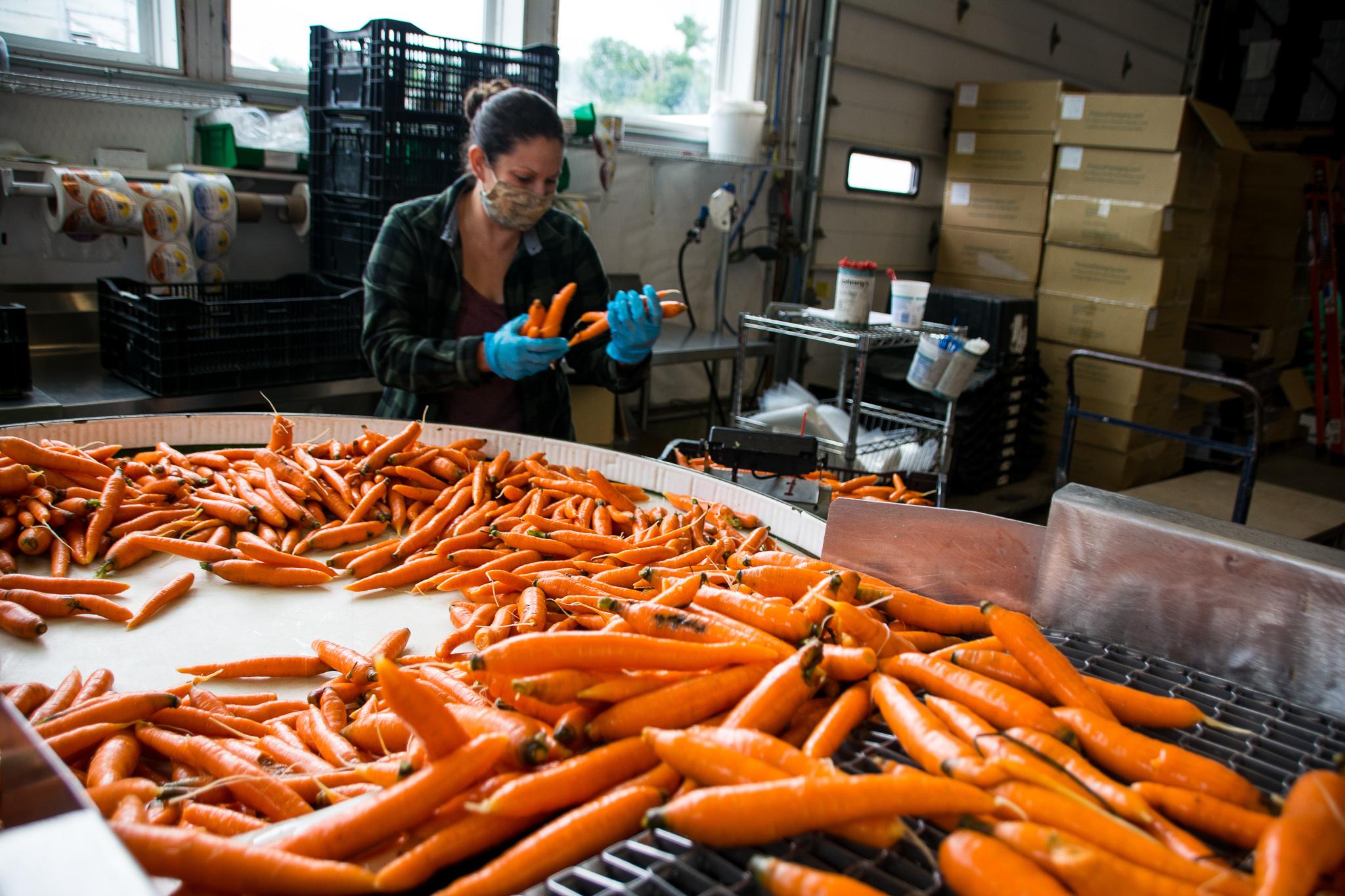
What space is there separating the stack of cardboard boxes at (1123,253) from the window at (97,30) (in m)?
4.68

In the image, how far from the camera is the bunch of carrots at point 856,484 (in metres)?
2.53

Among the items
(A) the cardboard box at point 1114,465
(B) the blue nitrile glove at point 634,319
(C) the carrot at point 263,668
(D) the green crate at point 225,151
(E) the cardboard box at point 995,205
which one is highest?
(E) the cardboard box at point 995,205

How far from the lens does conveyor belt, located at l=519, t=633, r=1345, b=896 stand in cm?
79

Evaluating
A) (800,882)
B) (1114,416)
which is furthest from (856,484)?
(1114,416)

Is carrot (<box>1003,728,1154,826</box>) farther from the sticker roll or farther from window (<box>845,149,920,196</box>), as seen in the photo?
window (<box>845,149,920,196</box>)

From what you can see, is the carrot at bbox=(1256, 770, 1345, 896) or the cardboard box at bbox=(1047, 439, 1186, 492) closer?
the carrot at bbox=(1256, 770, 1345, 896)

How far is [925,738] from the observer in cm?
96

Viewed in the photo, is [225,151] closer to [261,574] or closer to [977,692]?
[261,574]

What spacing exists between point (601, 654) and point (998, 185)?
5.55 m

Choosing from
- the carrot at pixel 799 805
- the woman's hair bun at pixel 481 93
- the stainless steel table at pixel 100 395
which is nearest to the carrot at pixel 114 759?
the carrot at pixel 799 805

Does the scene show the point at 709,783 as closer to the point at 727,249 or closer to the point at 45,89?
the point at 45,89

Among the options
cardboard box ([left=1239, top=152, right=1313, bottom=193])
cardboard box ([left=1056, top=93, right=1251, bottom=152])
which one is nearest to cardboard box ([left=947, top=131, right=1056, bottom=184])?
cardboard box ([left=1056, top=93, right=1251, bottom=152])

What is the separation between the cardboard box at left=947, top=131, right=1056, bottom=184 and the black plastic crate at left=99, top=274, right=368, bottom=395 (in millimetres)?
4176

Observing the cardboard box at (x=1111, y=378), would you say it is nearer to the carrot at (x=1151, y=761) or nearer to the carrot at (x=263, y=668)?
the carrot at (x=1151, y=761)
